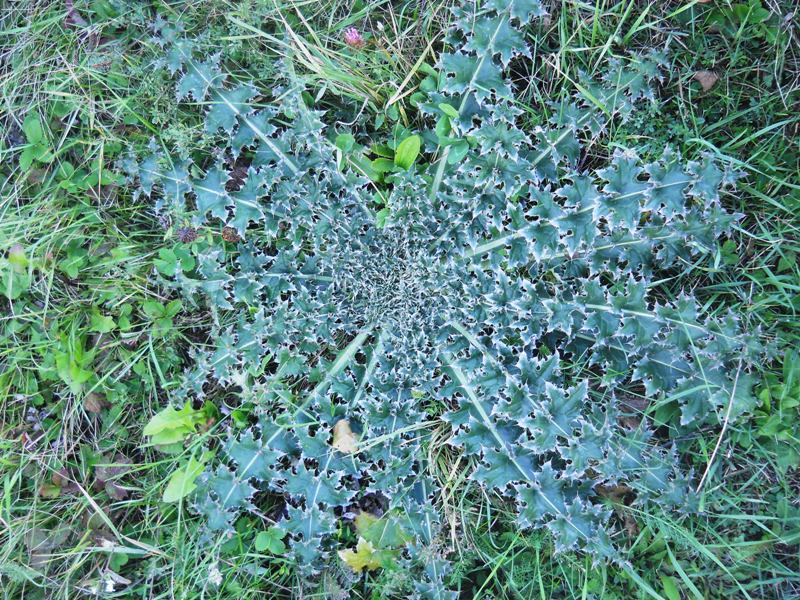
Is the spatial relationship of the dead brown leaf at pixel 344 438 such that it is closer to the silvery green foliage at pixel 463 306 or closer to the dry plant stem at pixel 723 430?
the silvery green foliage at pixel 463 306

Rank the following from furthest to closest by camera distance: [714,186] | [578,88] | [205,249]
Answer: [205,249] → [578,88] → [714,186]

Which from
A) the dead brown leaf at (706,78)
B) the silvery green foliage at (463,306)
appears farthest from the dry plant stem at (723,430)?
the dead brown leaf at (706,78)

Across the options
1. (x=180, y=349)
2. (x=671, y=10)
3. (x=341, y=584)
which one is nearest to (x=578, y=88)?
(x=671, y=10)

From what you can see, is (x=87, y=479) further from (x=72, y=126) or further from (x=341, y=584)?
(x=72, y=126)

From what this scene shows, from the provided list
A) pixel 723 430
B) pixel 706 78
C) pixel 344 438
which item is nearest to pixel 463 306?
pixel 344 438

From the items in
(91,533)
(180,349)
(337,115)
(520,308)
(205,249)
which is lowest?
(91,533)

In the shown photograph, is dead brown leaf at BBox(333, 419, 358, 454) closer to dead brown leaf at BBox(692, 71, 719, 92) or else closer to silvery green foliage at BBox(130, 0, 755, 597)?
silvery green foliage at BBox(130, 0, 755, 597)

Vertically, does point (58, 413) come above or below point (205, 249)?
below
